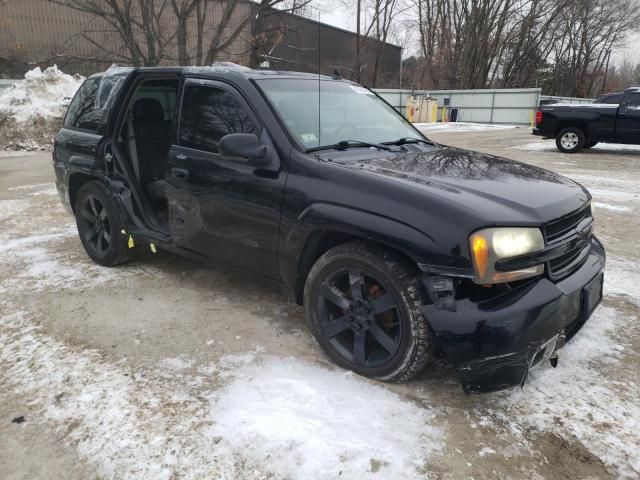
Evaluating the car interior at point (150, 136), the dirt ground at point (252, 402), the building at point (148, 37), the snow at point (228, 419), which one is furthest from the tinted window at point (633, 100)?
the snow at point (228, 419)

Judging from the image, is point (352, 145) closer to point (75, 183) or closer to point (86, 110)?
point (86, 110)

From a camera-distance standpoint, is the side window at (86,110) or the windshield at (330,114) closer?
the windshield at (330,114)

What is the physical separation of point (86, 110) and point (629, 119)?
13.0m

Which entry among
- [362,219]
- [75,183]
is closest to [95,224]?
[75,183]

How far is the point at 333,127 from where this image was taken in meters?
3.48

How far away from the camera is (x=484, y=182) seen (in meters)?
Answer: 2.82

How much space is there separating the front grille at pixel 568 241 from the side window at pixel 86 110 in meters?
3.91

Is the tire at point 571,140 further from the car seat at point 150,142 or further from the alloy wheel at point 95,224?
the alloy wheel at point 95,224

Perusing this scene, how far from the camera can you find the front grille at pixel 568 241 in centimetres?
257

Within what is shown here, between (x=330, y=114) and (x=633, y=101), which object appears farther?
(x=633, y=101)

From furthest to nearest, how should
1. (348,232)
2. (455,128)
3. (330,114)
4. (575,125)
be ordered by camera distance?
(455,128)
(575,125)
(330,114)
(348,232)

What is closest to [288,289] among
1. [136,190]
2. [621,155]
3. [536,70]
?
[136,190]

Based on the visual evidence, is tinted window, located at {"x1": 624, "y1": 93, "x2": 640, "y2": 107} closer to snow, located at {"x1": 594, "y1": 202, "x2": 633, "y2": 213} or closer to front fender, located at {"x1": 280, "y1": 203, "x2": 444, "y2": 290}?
snow, located at {"x1": 594, "y1": 202, "x2": 633, "y2": 213}

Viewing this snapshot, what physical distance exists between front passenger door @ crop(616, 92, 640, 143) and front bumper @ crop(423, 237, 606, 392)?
1248 centimetres
